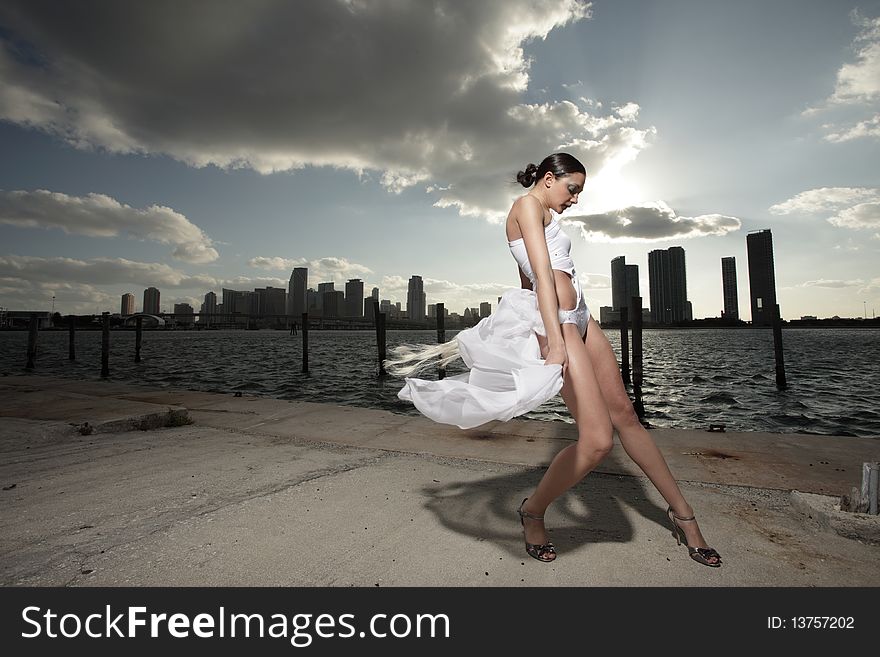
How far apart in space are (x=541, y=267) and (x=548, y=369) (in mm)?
506

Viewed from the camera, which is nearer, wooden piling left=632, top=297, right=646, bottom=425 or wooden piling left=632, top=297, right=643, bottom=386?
wooden piling left=632, top=297, right=646, bottom=425

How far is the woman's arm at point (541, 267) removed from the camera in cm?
215

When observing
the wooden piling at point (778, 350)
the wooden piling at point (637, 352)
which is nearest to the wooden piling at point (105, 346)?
the wooden piling at point (637, 352)

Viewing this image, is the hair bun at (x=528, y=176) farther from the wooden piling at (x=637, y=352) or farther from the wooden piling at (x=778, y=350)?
the wooden piling at (x=778, y=350)

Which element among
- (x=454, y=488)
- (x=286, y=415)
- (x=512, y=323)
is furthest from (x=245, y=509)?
(x=286, y=415)

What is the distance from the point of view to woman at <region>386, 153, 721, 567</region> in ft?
6.95

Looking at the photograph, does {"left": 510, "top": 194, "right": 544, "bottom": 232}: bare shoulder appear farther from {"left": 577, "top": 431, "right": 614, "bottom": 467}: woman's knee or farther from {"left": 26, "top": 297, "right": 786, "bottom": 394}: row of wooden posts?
{"left": 26, "top": 297, "right": 786, "bottom": 394}: row of wooden posts

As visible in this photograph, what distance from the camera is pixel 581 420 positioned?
6.97 feet

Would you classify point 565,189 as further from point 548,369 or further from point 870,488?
point 870,488

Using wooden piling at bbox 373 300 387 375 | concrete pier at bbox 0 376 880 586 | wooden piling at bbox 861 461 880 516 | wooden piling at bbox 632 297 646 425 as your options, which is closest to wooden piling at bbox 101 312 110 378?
wooden piling at bbox 373 300 387 375

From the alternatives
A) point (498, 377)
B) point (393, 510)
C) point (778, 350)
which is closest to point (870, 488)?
point (498, 377)

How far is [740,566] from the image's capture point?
7.40 ft

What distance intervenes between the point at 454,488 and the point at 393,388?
1531 centimetres
